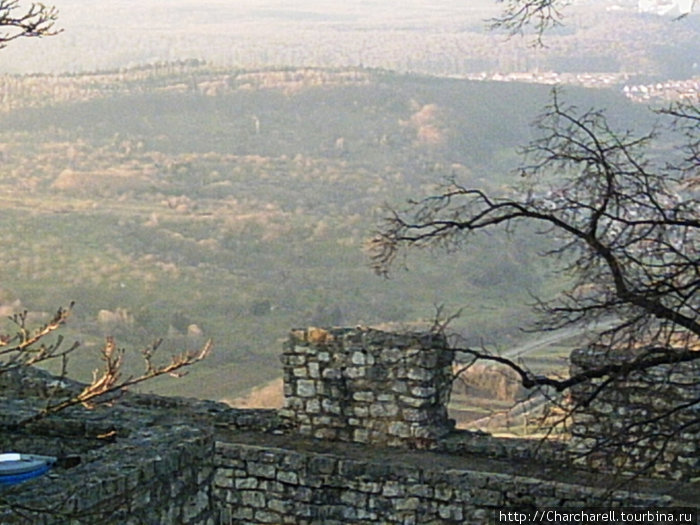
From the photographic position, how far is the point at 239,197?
71875 millimetres

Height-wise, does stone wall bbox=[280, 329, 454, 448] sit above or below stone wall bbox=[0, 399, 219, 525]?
below

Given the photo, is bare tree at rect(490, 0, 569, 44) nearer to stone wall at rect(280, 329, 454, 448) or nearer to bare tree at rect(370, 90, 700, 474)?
bare tree at rect(370, 90, 700, 474)

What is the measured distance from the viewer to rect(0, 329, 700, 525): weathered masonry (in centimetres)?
941

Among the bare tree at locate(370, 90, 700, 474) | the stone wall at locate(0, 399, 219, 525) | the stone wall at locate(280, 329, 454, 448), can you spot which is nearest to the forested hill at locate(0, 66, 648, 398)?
the stone wall at locate(280, 329, 454, 448)

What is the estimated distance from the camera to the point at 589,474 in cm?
1039

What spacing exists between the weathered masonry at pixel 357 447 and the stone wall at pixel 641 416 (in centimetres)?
5

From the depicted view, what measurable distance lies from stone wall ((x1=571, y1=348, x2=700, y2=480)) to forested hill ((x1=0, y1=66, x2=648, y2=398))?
715 inches

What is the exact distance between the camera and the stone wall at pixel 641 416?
1011 cm

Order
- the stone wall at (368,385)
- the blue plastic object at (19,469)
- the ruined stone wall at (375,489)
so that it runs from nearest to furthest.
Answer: the blue plastic object at (19,469) → the ruined stone wall at (375,489) → the stone wall at (368,385)

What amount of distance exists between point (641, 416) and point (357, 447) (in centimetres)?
244

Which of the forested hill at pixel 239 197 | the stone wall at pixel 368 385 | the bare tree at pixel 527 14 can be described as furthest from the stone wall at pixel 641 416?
the forested hill at pixel 239 197

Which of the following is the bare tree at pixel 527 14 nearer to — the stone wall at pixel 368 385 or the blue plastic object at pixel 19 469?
the stone wall at pixel 368 385

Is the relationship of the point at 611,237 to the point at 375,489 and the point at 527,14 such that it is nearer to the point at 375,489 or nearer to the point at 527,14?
the point at 527,14

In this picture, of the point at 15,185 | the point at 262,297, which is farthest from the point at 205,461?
the point at 15,185
